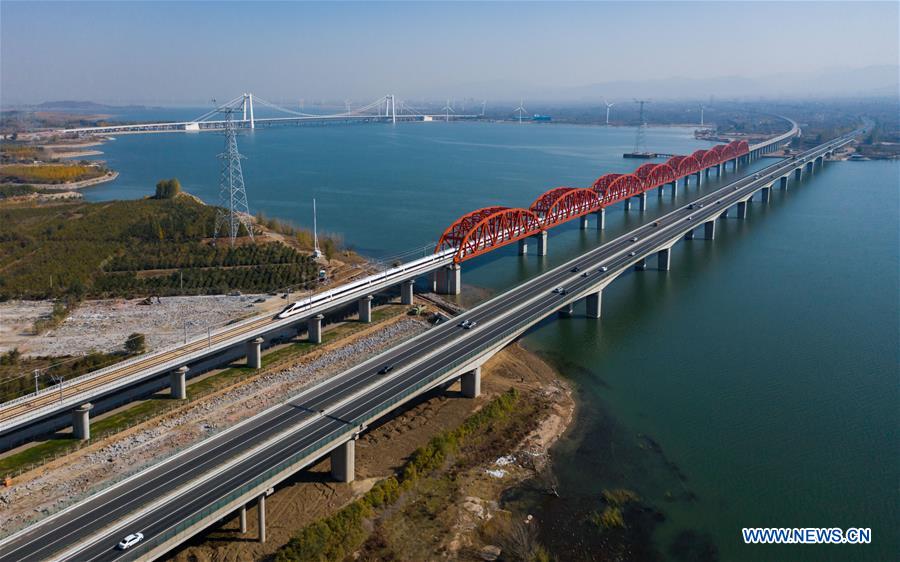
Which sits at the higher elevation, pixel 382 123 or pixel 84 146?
pixel 382 123

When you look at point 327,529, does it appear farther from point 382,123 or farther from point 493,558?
point 382,123

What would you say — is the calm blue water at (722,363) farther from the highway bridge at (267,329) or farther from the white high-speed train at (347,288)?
the white high-speed train at (347,288)

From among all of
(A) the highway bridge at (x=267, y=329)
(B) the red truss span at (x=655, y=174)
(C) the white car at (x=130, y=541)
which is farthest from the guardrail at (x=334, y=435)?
(B) the red truss span at (x=655, y=174)

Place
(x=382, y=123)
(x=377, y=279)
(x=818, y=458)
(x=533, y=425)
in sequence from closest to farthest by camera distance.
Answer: (x=818, y=458) < (x=533, y=425) < (x=377, y=279) < (x=382, y=123)

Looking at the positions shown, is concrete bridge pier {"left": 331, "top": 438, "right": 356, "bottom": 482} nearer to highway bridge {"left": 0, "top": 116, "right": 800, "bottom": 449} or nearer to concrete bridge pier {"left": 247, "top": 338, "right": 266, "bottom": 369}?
highway bridge {"left": 0, "top": 116, "right": 800, "bottom": 449}

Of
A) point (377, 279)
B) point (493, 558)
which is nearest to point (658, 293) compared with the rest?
point (377, 279)

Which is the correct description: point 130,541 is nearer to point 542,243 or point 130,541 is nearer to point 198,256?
point 198,256

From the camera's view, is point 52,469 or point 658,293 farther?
point 658,293

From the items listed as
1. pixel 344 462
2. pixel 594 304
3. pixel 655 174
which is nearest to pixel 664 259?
pixel 594 304
